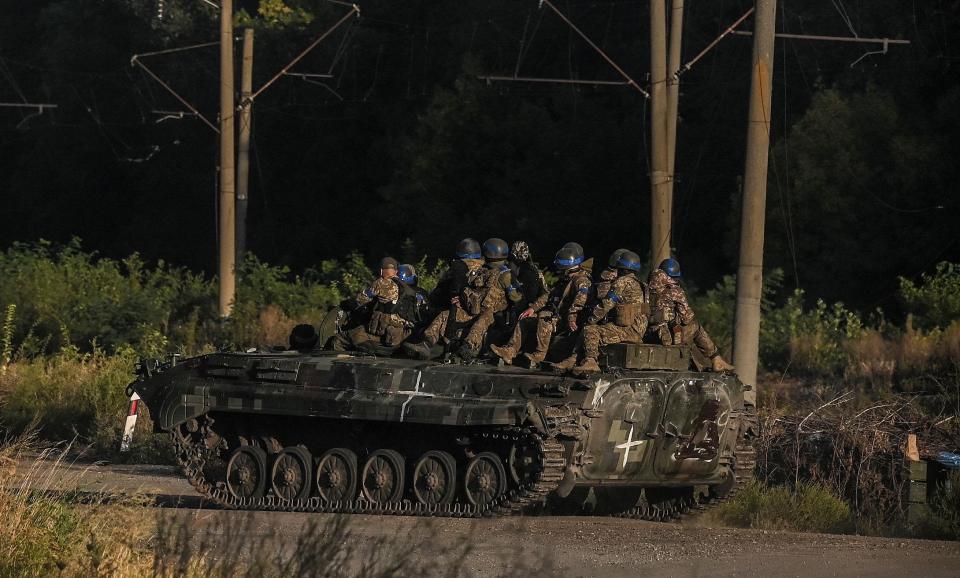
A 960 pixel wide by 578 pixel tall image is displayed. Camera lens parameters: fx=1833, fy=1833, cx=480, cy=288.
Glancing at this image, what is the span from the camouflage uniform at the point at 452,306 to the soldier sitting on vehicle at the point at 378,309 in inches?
21.3

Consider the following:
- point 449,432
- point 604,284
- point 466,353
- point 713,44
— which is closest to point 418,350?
point 466,353

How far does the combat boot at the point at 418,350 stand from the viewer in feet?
58.4

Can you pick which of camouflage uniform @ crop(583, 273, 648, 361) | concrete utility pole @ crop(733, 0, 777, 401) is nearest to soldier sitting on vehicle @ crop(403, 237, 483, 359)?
camouflage uniform @ crop(583, 273, 648, 361)

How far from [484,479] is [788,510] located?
2.96 metres

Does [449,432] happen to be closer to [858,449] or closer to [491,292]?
[491,292]

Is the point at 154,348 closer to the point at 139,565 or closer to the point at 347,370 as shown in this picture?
the point at 347,370

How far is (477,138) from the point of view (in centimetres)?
5025

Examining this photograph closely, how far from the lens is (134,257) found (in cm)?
3594

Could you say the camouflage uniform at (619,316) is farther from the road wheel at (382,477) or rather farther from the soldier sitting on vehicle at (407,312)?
the soldier sitting on vehicle at (407,312)

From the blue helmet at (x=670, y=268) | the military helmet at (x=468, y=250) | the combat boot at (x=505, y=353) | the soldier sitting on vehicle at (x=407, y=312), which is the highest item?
the military helmet at (x=468, y=250)

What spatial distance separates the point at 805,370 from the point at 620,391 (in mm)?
11800

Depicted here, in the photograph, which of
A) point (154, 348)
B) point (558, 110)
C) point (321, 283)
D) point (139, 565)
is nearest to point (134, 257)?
point (321, 283)

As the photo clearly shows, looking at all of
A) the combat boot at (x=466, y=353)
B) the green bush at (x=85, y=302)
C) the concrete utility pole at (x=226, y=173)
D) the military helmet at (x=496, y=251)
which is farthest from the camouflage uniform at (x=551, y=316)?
the concrete utility pole at (x=226, y=173)

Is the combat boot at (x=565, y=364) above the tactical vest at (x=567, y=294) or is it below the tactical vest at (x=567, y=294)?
below
